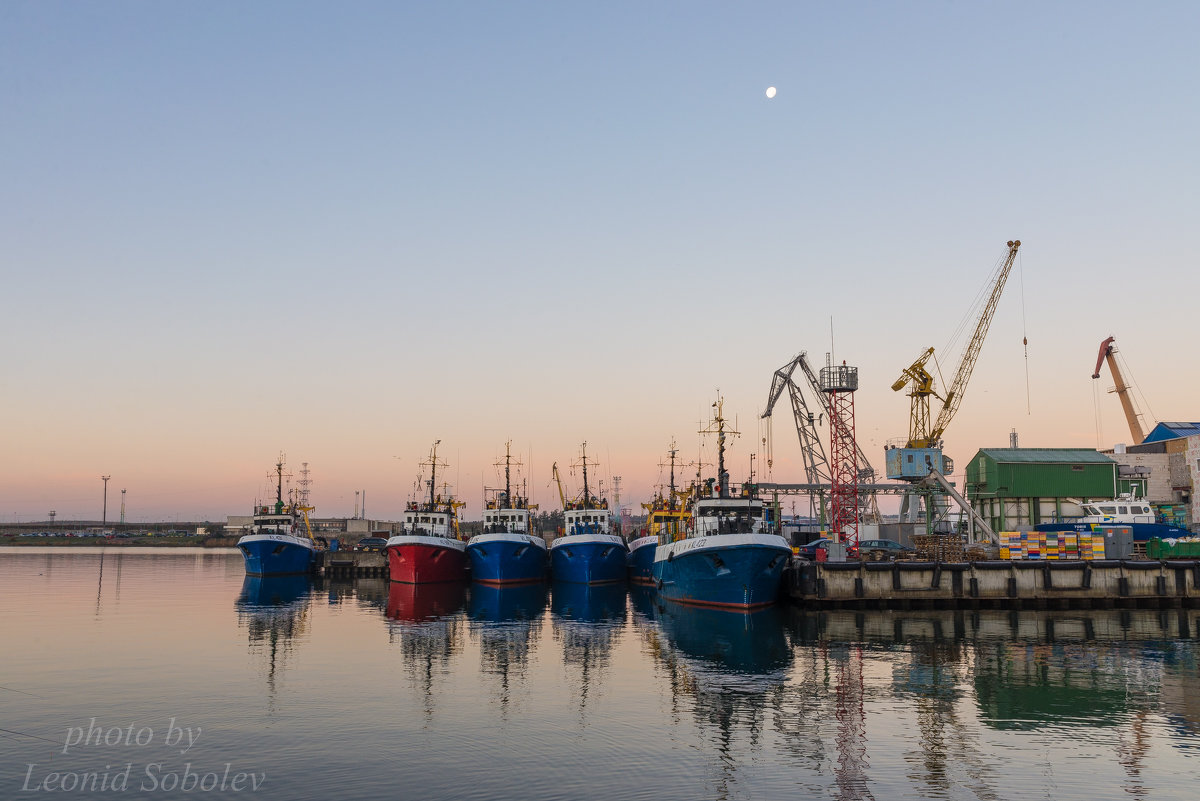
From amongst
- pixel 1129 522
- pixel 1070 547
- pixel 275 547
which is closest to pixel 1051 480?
pixel 1129 522

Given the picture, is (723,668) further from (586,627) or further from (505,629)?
(505,629)

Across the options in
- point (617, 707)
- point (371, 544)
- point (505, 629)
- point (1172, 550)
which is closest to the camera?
point (617, 707)

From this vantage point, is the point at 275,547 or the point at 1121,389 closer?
the point at 275,547

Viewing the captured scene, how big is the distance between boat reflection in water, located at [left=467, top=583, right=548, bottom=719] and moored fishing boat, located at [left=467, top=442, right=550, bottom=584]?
157 centimetres

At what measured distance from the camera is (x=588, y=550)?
89688 millimetres

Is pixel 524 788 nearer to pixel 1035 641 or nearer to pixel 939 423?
pixel 1035 641

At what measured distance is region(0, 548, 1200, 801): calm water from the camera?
2289cm

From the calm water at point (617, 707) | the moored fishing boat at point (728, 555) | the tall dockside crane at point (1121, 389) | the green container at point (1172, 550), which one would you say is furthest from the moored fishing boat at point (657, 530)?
the tall dockside crane at point (1121, 389)

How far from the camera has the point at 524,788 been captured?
72.8 ft

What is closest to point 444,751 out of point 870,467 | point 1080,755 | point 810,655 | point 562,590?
point 1080,755

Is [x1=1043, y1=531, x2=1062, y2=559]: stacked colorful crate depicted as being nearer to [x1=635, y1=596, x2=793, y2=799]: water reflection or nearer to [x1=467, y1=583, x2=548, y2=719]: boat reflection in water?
[x1=635, y1=596, x2=793, y2=799]: water reflection

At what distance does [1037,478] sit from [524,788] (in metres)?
81.8

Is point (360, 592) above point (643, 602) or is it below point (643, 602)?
below

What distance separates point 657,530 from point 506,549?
22034 mm
